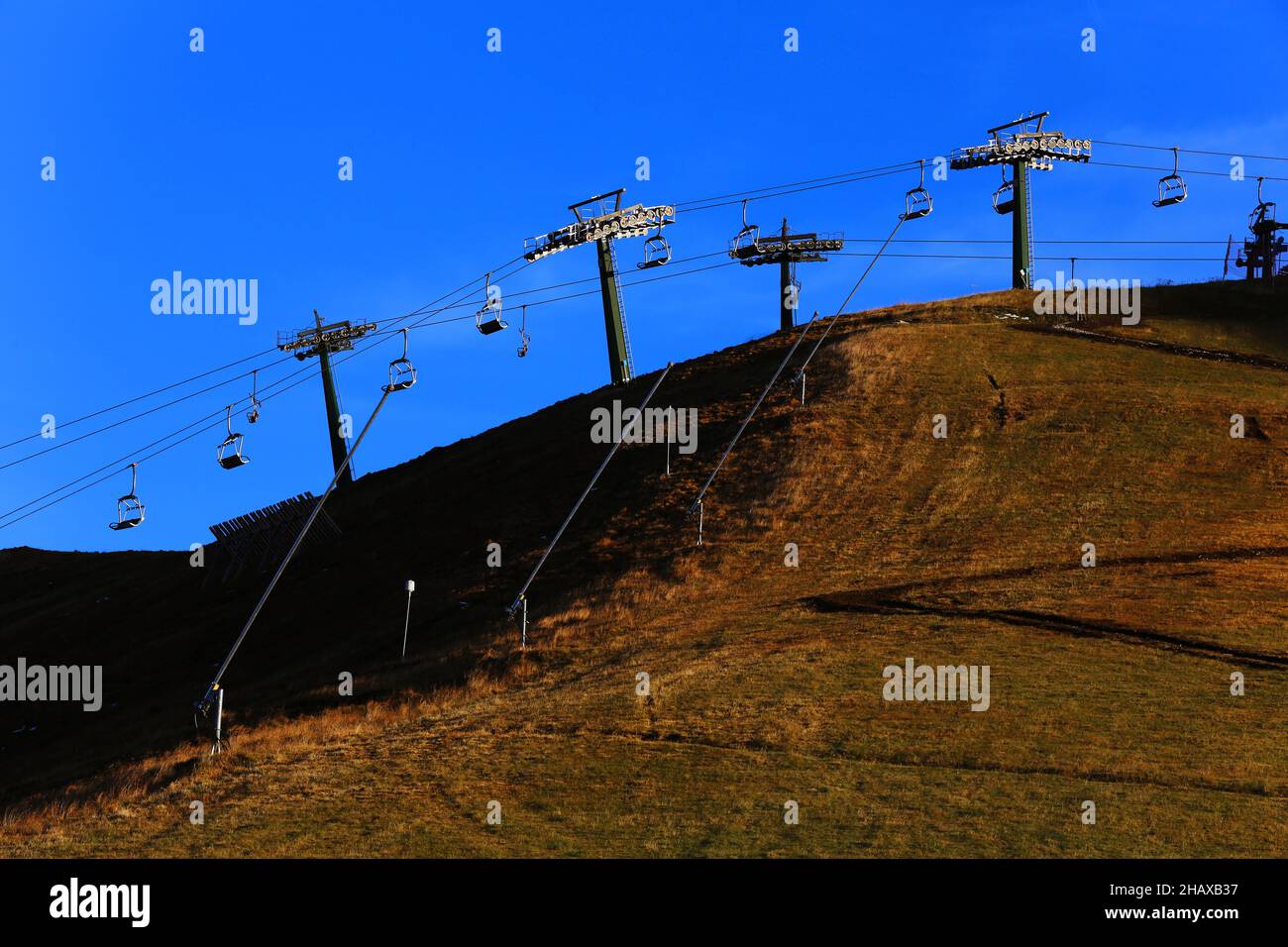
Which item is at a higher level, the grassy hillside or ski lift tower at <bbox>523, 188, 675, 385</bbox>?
ski lift tower at <bbox>523, 188, 675, 385</bbox>

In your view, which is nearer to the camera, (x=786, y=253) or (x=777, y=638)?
(x=777, y=638)

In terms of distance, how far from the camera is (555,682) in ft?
132

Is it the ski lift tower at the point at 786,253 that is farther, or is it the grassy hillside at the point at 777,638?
the ski lift tower at the point at 786,253

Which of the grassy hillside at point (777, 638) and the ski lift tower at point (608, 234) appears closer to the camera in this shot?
the grassy hillside at point (777, 638)

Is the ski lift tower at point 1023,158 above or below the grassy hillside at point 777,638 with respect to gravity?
above

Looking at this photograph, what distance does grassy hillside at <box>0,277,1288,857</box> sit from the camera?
27094 millimetres

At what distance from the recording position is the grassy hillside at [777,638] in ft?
88.9

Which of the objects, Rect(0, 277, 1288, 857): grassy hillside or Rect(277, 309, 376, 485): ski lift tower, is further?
Rect(277, 309, 376, 485): ski lift tower

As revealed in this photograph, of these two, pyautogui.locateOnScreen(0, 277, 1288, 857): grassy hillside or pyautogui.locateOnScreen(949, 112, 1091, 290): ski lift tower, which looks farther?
pyautogui.locateOnScreen(949, 112, 1091, 290): ski lift tower

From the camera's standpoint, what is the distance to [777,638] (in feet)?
138

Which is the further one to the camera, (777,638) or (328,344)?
(328,344)
